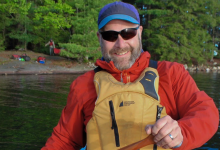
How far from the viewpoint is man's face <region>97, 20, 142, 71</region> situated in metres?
1.77

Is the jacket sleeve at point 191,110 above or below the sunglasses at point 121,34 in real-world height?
below

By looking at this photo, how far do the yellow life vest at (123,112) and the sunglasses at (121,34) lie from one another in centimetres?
34

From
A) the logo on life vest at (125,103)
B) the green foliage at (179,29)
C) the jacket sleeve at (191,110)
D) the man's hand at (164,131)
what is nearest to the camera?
the man's hand at (164,131)

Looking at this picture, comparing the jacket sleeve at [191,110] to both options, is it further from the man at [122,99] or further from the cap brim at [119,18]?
the cap brim at [119,18]

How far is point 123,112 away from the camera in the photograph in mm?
1439

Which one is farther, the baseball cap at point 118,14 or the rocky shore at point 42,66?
the rocky shore at point 42,66

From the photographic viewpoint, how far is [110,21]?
176cm

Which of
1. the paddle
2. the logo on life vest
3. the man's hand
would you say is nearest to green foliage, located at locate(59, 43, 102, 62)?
the logo on life vest

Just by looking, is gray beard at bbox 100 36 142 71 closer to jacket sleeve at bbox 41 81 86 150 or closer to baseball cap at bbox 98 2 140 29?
baseball cap at bbox 98 2 140 29

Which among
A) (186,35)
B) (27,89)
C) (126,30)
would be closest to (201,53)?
(186,35)

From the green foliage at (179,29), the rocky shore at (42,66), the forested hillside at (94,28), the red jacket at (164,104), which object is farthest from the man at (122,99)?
the green foliage at (179,29)

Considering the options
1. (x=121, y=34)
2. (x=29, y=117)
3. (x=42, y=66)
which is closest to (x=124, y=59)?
(x=121, y=34)

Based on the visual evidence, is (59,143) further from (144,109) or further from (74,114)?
(144,109)

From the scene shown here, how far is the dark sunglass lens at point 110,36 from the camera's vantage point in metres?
1.76
